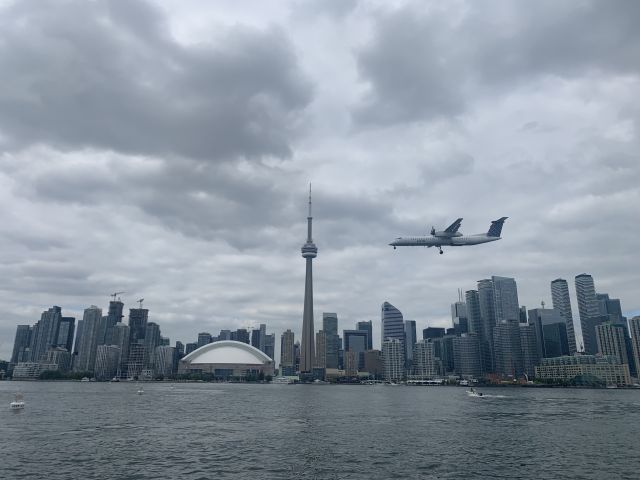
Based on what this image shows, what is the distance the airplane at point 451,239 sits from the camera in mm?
133500

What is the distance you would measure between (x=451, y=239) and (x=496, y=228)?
15.9m

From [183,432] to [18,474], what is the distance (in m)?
29.3

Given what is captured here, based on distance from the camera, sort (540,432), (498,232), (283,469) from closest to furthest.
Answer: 1. (283,469)
2. (540,432)
3. (498,232)

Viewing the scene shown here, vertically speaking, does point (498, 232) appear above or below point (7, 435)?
above

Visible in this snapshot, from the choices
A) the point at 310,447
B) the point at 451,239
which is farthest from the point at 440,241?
the point at 310,447

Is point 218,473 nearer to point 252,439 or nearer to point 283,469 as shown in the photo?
point 283,469

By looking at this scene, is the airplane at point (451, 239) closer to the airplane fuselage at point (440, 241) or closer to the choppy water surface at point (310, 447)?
the airplane fuselage at point (440, 241)

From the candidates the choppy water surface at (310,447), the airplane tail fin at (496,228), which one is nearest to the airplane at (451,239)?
the airplane tail fin at (496,228)

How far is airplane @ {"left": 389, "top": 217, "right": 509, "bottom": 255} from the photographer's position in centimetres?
13350

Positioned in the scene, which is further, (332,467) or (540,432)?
(540,432)

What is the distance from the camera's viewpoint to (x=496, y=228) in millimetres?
139750

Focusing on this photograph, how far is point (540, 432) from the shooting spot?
76750mm

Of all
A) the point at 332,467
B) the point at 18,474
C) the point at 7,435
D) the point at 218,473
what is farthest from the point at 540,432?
the point at 7,435

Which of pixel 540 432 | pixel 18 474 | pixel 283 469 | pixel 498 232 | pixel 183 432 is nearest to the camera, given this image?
pixel 18 474
